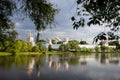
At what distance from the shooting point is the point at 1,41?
4.60 m

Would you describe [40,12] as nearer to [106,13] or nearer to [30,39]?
[106,13]

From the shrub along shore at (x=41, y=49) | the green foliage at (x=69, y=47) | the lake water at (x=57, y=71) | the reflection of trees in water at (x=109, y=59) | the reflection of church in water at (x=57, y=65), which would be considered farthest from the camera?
the green foliage at (x=69, y=47)

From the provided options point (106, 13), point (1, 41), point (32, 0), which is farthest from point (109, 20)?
point (1, 41)

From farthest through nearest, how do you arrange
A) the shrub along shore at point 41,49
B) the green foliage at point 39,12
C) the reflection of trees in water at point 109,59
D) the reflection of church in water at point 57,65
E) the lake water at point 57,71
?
the shrub along shore at point 41,49
the reflection of trees in water at point 109,59
the reflection of church in water at point 57,65
the lake water at point 57,71
the green foliage at point 39,12

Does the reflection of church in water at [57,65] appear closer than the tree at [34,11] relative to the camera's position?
No

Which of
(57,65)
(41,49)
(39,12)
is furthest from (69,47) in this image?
(39,12)

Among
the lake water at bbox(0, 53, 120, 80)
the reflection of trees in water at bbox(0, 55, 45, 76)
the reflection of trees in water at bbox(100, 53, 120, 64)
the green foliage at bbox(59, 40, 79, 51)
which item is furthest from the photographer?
the green foliage at bbox(59, 40, 79, 51)

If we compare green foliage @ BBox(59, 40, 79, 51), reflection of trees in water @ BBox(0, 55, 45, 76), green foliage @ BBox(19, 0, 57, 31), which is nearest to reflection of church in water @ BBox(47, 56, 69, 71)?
reflection of trees in water @ BBox(0, 55, 45, 76)

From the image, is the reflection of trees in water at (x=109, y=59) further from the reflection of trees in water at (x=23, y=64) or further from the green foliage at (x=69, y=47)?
the green foliage at (x=69, y=47)

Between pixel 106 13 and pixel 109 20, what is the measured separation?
9 centimetres

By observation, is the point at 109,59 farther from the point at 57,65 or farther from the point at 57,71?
the point at 57,71

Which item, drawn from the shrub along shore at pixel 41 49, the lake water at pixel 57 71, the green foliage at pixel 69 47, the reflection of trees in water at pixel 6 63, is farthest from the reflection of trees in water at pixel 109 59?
the green foliage at pixel 69 47

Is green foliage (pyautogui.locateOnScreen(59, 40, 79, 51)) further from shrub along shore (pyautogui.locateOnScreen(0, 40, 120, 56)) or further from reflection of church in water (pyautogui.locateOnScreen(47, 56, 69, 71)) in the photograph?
reflection of church in water (pyautogui.locateOnScreen(47, 56, 69, 71))

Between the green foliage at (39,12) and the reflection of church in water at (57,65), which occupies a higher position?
the green foliage at (39,12)
